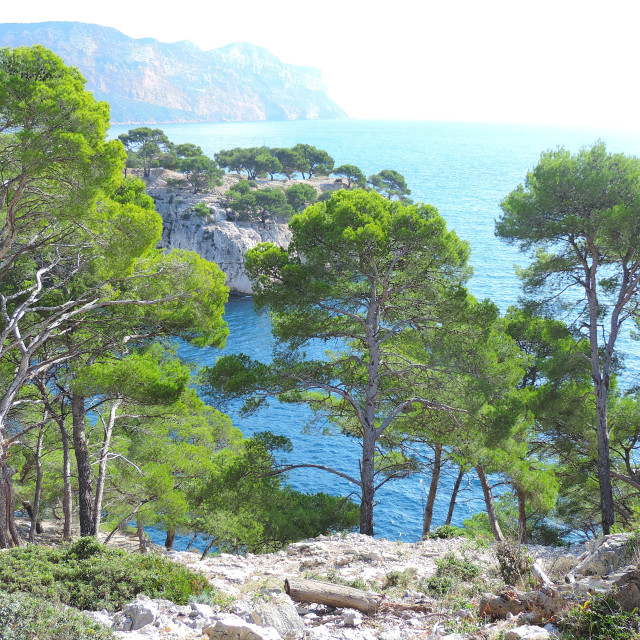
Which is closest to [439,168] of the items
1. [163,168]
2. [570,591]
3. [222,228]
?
[163,168]

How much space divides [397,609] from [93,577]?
390cm

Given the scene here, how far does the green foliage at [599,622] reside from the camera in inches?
201

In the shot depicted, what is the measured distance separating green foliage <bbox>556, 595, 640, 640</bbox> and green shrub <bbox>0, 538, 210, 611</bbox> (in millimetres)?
4282

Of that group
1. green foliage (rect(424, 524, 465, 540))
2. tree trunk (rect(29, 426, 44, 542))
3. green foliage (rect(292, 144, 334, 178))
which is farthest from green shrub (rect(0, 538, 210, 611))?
green foliage (rect(292, 144, 334, 178))

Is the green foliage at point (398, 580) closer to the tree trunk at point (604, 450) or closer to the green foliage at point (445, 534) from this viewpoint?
the green foliage at point (445, 534)

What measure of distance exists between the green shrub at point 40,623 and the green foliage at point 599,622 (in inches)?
181

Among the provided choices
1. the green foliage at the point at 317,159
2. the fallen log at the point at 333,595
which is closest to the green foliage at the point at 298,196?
the green foliage at the point at 317,159

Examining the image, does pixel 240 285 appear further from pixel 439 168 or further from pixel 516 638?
pixel 439 168

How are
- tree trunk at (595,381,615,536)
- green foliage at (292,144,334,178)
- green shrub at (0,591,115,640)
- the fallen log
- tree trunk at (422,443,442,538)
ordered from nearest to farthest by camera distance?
green shrub at (0,591,115,640), the fallen log, tree trunk at (595,381,615,536), tree trunk at (422,443,442,538), green foliage at (292,144,334,178)

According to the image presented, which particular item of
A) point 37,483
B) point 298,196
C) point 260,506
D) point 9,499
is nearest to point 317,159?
point 298,196

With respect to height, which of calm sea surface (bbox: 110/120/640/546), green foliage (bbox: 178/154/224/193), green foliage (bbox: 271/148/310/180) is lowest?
calm sea surface (bbox: 110/120/640/546)

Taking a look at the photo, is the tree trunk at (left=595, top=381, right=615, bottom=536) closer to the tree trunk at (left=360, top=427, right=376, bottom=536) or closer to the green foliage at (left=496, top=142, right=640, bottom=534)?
the green foliage at (left=496, top=142, right=640, bottom=534)

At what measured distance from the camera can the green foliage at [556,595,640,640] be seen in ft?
16.8

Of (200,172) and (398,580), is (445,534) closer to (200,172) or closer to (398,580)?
(398,580)
